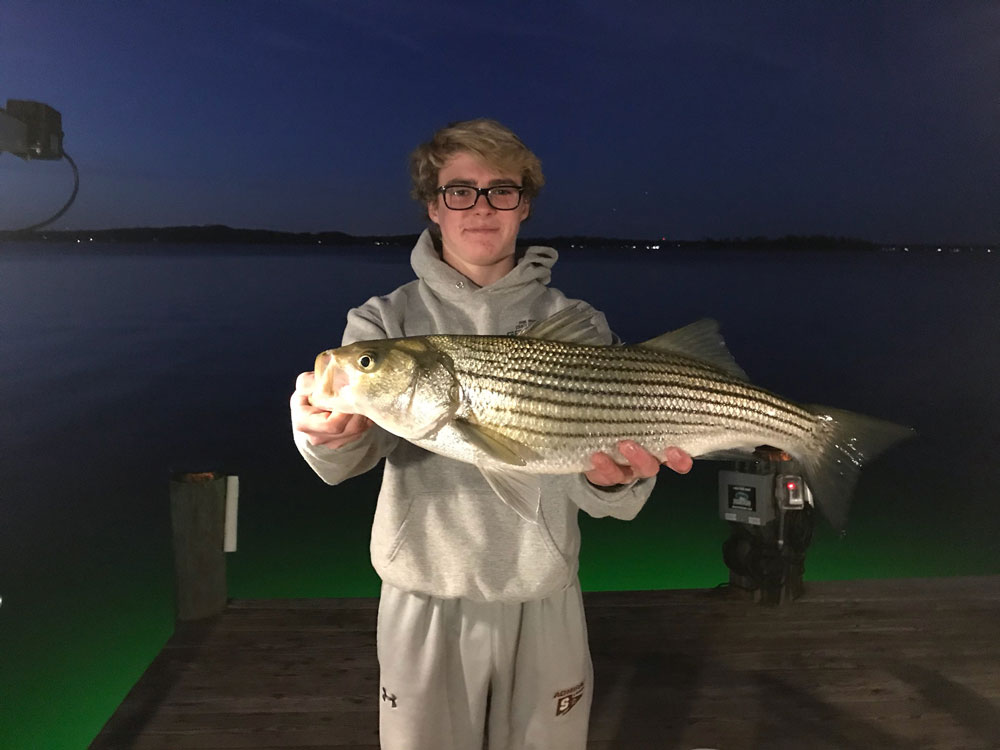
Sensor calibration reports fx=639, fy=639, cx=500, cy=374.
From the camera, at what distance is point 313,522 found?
9680mm

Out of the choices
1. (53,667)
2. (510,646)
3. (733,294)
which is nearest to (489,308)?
(510,646)

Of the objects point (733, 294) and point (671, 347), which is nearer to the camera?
point (671, 347)

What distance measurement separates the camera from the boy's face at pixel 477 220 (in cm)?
208

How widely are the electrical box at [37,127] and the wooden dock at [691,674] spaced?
2871 millimetres

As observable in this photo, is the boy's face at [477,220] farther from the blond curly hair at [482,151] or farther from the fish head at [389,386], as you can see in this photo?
the fish head at [389,386]

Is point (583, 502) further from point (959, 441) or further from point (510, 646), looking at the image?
point (959, 441)

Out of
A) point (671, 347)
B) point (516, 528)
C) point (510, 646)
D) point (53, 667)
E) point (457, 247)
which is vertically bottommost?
point (53, 667)

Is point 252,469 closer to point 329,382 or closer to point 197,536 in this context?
point 197,536

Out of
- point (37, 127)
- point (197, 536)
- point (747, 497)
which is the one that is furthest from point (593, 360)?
point (37, 127)

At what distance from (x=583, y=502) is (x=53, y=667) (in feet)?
22.5

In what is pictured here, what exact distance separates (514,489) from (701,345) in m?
0.77

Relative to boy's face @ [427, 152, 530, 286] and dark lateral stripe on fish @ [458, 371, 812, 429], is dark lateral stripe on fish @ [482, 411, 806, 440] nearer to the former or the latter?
dark lateral stripe on fish @ [458, 371, 812, 429]

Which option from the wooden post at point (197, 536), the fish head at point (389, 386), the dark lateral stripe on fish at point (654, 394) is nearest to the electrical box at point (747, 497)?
the dark lateral stripe on fish at point (654, 394)

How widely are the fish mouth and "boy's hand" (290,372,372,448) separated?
4 cm
